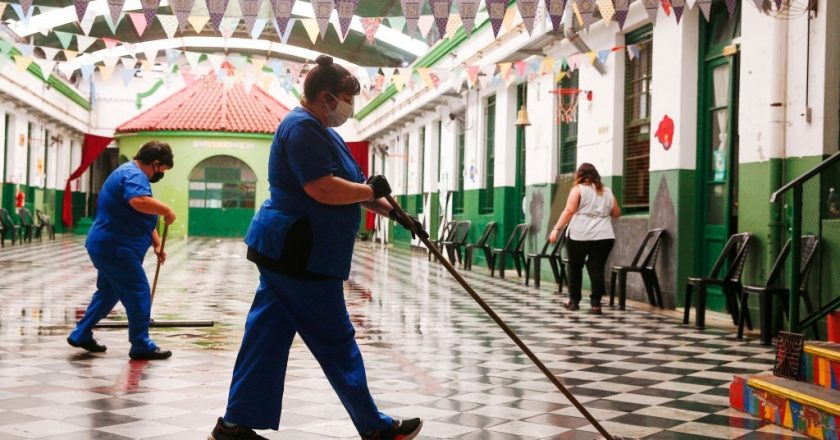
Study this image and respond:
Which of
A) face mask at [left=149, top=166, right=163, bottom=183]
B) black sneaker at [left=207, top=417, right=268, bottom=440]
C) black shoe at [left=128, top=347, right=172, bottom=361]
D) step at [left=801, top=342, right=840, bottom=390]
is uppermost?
face mask at [left=149, top=166, right=163, bottom=183]

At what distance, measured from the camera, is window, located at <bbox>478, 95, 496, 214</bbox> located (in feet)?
58.2

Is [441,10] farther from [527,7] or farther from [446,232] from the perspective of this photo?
[446,232]

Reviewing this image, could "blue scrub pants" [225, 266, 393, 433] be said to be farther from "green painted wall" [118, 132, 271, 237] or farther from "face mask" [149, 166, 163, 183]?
"green painted wall" [118, 132, 271, 237]

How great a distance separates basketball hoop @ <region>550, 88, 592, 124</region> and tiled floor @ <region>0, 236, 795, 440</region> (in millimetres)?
3788

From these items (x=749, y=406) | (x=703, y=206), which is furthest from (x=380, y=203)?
Answer: (x=703, y=206)

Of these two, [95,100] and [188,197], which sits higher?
[95,100]

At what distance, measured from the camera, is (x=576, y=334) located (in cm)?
775

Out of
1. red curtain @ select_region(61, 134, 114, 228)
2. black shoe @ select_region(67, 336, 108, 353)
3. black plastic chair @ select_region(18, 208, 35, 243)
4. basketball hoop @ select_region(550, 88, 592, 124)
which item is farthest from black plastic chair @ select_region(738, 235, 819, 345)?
red curtain @ select_region(61, 134, 114, 228)

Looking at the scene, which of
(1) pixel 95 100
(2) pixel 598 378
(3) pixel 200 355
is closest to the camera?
(2) pixel 598 378

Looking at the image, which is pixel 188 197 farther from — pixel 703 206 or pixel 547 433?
pixel 547 433

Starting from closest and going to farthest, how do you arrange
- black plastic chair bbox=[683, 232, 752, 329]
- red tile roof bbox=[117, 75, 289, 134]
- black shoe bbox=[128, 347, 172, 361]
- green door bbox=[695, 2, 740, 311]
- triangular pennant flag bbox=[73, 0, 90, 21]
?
black shoe bbox=[128, 347, 172, 361]
triangular pennant flag bbox=[73, 0, 90, 21]
black plastic chair bbox=[683, 232, 752, 329]
green door bbox=[695, 2, 740, 311]
red tile roof bbox=[117, 75, 289, 134]

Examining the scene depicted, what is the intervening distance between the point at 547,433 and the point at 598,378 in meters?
1.55

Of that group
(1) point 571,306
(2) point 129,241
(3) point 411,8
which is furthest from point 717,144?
(2) point 129,241

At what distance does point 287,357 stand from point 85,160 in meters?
29.2
